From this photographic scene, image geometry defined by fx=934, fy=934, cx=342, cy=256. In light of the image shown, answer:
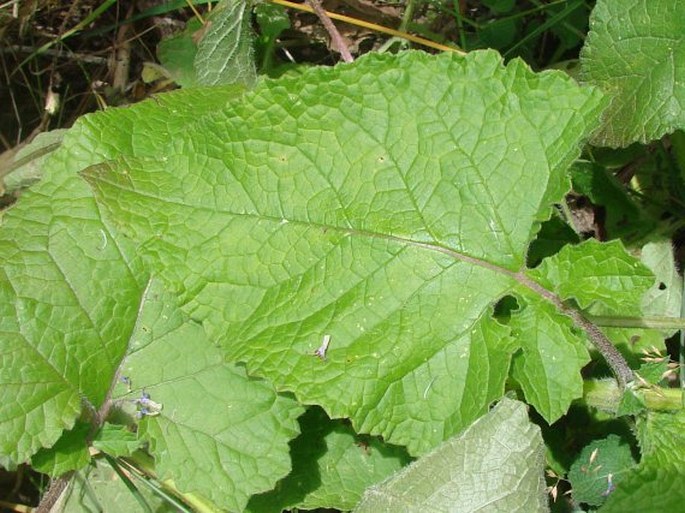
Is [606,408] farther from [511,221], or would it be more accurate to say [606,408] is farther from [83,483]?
[83,483]

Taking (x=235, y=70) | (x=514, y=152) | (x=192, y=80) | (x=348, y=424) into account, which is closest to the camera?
(x=514, y=152)

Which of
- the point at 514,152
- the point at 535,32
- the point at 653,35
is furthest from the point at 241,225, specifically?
the point at 535,32

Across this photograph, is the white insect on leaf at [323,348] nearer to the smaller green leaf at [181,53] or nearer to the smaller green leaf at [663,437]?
the smaller green leaf at [663,437]

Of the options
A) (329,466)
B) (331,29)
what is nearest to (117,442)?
(329,466)

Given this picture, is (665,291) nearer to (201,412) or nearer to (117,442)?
(201,412)

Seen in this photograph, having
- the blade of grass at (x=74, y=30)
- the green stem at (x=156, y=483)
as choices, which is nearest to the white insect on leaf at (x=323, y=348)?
the green stem at (x=156, y=483)

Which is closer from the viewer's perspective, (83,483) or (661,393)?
(661,393)
